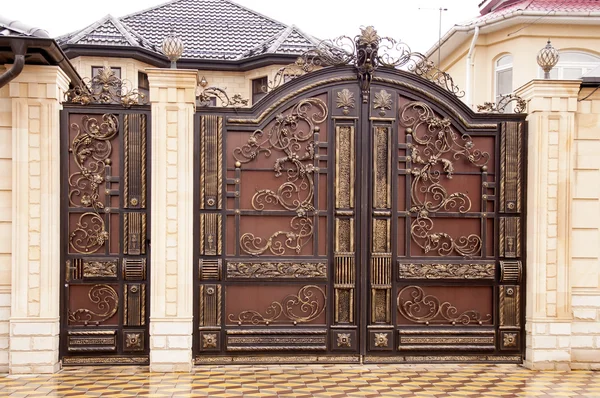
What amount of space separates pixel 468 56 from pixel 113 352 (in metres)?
10.1

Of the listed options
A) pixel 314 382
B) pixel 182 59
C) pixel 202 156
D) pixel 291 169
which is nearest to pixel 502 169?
pixel 291 169

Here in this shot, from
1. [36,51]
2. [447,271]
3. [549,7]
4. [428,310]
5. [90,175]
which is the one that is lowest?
[428,310]

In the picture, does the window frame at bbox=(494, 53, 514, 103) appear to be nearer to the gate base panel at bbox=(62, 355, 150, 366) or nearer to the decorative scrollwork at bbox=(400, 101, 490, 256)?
the decorative scrollwork at bbox=(400, 101, 490, 256)

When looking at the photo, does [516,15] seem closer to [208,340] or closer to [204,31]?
[204,31]

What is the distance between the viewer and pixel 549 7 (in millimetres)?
12656

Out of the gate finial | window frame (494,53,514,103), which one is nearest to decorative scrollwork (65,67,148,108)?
the gate finial

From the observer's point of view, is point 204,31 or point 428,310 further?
point 204,31

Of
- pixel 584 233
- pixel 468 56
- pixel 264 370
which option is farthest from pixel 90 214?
pixel 468 56

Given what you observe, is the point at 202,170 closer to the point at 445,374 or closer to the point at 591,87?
the point at 445,374

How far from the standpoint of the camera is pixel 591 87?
5.93 m

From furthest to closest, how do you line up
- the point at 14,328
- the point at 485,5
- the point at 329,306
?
the point at 485,5, the point at 329,306, the point at 14,328

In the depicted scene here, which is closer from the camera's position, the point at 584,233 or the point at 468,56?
the point at 584,233

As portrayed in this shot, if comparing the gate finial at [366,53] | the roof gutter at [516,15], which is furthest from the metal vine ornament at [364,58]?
the roof gutter at [516,15]

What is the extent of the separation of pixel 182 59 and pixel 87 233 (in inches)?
334
